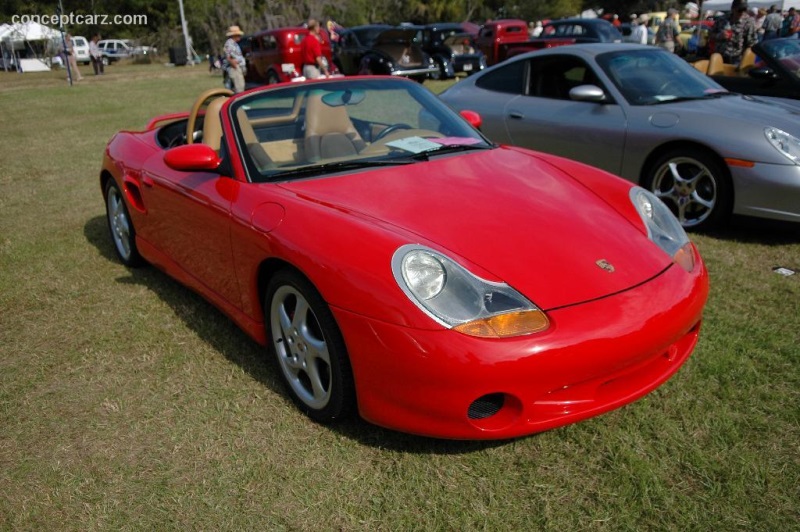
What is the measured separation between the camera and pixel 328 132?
131 inches

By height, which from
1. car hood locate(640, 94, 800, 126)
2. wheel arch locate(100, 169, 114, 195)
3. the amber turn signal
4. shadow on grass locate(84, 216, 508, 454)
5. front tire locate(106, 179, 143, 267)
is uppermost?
car hood locate(640, 94, 800, 126)

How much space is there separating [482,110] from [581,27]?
14.4m

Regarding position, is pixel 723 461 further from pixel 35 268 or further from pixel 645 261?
pixel 35 268

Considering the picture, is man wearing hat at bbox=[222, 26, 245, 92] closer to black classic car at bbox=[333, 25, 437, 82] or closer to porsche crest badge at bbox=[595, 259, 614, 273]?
black classic car at bbox=[333, 25, 437, 82]

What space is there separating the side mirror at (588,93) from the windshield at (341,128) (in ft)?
6.34

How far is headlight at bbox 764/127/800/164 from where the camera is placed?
4234 millimetres

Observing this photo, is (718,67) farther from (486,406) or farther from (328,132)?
(486,406)

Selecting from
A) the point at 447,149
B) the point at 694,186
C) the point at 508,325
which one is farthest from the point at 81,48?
the point at 508,325

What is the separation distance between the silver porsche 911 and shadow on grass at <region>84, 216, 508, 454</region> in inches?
118

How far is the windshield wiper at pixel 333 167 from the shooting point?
297 centimetres

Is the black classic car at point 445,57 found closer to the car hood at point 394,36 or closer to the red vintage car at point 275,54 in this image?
the car hood at point 394,36

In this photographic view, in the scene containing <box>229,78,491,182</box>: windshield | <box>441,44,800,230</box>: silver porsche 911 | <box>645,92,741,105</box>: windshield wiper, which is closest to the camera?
<box>229,78,491,182</box>: windshield

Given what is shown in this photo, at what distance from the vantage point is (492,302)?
2156 millimetres

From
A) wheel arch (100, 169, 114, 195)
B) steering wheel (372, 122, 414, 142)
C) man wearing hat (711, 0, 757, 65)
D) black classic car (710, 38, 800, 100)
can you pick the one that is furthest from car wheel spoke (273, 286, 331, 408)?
man wearing hat (711, 0, 757, 65)
